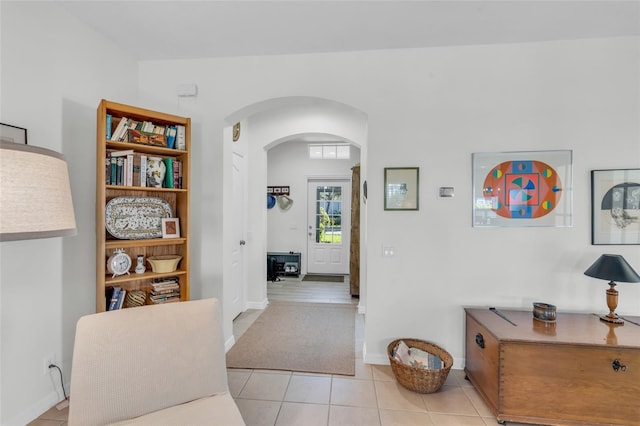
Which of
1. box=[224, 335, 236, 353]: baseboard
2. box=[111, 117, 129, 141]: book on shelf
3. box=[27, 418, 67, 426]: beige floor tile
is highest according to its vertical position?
box=[111, 117, 129, 141]: book on shelf

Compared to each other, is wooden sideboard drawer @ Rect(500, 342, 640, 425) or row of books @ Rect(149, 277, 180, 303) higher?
row of books @ Rect(149, 277, 180, 303)

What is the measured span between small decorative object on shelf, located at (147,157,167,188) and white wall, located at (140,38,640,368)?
1.58 feet

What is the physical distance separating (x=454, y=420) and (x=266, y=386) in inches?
51.5

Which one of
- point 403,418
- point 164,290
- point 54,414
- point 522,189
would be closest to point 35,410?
point 54,414

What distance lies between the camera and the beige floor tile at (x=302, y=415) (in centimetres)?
182

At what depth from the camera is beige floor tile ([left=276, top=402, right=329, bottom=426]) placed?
1.82 m

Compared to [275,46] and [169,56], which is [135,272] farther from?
[275,46]

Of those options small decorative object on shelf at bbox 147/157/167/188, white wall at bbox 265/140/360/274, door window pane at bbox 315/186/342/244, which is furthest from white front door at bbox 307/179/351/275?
small decorative object on shelf at bbox 147/157/167/188

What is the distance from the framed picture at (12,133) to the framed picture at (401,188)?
245 centimetres

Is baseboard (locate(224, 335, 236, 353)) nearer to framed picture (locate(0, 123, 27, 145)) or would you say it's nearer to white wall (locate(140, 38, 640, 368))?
white wall (locate(140, 38, 640, 368))

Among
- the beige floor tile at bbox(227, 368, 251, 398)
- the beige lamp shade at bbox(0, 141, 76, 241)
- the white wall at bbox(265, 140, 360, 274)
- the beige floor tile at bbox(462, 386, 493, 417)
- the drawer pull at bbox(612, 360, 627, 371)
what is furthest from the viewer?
the white wall at bbox(265, 140, 360, 274)

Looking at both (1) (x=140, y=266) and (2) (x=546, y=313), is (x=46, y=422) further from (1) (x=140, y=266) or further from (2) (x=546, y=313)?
(2) (x=546, y=313)

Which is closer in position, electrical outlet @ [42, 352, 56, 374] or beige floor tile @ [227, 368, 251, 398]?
A: electrical outlet @ [42, 352, 56, 374]

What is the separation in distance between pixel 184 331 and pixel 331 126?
294 cm
